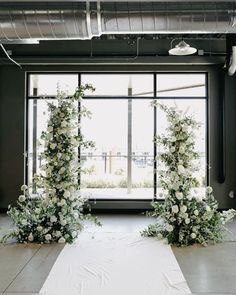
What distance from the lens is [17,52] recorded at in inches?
263

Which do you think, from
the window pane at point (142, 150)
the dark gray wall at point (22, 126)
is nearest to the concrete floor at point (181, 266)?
the dark gray wall at point (22, 126)

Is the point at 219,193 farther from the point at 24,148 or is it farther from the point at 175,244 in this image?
the point at 24,148

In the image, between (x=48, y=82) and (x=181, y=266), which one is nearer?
(x=181, y=266)

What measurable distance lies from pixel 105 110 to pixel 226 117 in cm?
267

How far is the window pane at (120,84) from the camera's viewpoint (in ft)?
23.0

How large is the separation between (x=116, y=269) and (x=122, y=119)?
4.12m

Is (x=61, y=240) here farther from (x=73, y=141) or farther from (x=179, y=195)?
(x=179, y=195)

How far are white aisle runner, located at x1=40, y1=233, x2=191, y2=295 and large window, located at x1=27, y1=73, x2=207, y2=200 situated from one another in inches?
97.8

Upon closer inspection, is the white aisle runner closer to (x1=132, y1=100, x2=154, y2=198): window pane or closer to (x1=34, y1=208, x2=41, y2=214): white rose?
(x1=34, y1=208, x2=41, y2=214): white rose

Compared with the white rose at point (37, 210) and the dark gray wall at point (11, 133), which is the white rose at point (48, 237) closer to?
the white rose at point (37, 210)

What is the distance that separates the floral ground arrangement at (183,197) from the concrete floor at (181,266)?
0.72 ft

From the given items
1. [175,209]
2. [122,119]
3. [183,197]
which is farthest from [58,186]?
[122,119]

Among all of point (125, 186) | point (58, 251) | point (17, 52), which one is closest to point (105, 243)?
point (58, 251)

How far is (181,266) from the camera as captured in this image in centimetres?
362
